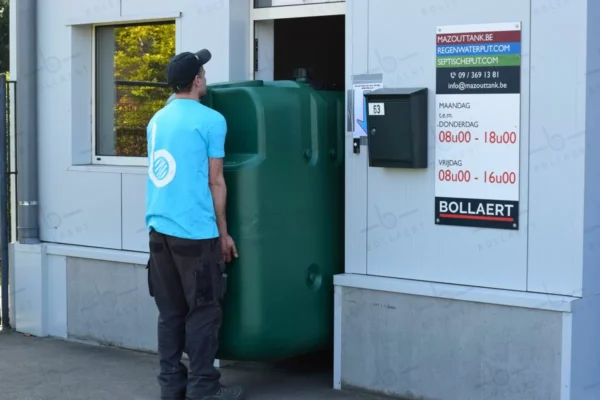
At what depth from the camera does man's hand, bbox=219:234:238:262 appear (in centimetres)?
541

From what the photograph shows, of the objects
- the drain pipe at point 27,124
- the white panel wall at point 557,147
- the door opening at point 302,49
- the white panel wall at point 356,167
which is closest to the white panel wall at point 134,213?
the drain pipe at point 27,124

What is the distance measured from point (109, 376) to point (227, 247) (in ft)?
5.16

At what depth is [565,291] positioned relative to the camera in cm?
511

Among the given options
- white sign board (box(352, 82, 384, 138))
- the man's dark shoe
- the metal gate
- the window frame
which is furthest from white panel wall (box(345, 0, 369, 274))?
the metal gate

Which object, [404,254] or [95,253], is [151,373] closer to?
[95,253]

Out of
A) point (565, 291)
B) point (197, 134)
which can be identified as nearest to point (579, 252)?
point (565, 291)

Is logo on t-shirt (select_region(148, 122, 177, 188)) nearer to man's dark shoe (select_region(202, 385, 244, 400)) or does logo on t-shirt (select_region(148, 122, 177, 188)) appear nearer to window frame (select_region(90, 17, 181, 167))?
man's dark shoe (select_region(202, 385, 244, 400))

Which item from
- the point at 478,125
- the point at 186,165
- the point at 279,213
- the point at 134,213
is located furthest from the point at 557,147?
the point at 134,213

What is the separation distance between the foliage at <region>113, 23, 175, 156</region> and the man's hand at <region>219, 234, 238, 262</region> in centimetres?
203

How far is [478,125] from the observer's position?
5.40 m

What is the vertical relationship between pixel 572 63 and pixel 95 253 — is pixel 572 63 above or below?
above

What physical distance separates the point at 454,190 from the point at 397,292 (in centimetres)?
66

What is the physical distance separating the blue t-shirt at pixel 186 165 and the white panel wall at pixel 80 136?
149cm

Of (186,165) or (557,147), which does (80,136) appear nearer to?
(186,165)
